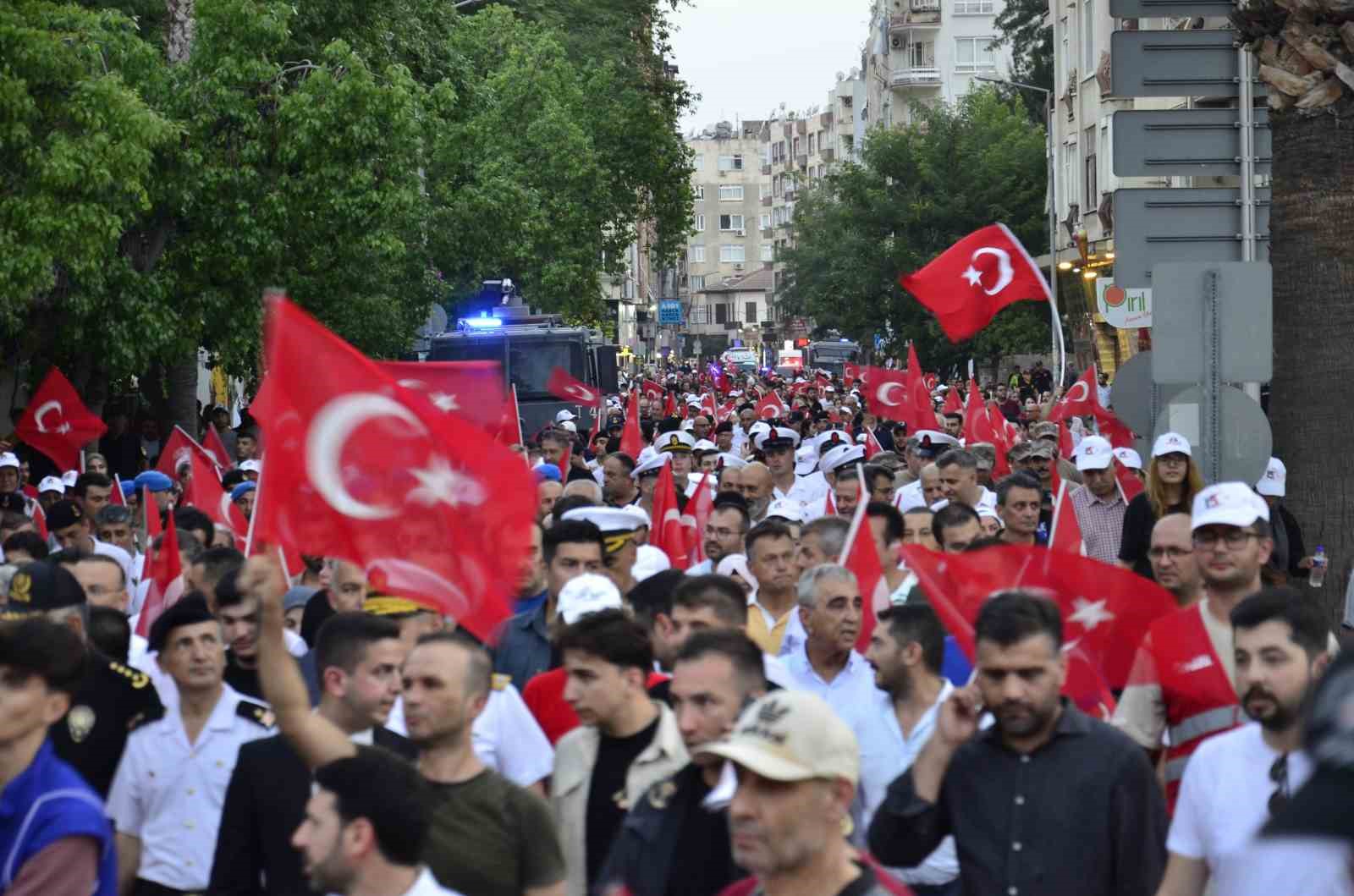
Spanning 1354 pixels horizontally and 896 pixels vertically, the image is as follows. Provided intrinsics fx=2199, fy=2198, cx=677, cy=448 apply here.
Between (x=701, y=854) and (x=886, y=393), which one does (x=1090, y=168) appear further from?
(x=701, y=854)

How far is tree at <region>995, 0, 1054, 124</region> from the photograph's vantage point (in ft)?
204

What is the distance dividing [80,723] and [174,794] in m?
0.63

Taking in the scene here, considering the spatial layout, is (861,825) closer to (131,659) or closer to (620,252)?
(131,659)

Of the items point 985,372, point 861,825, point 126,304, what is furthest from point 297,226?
point 985,372

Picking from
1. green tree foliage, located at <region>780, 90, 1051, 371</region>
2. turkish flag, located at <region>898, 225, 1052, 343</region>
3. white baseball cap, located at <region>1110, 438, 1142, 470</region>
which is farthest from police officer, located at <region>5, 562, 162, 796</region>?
green tree foliage, located at <region>780, 90, 1051, 371</region>

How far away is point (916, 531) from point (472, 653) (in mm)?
5391

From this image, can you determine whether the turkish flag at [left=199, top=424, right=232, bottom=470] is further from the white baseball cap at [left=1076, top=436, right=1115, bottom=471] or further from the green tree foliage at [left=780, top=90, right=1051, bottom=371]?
the green tree foliage at [left=780, top=90, right=1051, bottom=371]

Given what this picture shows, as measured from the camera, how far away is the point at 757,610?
8.70 metres

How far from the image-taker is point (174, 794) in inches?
233

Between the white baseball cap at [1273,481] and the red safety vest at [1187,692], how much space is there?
5.14 meters

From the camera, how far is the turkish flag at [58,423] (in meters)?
19.2

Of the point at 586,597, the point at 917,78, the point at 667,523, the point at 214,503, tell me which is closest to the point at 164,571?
the point at 214,503

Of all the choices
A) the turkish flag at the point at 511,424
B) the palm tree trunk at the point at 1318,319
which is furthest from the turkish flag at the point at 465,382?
the turkish flag at the point at 511,424

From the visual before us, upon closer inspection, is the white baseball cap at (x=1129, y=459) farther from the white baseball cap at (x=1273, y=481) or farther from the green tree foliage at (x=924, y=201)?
the green tree foliage at (x=924, y=201)
